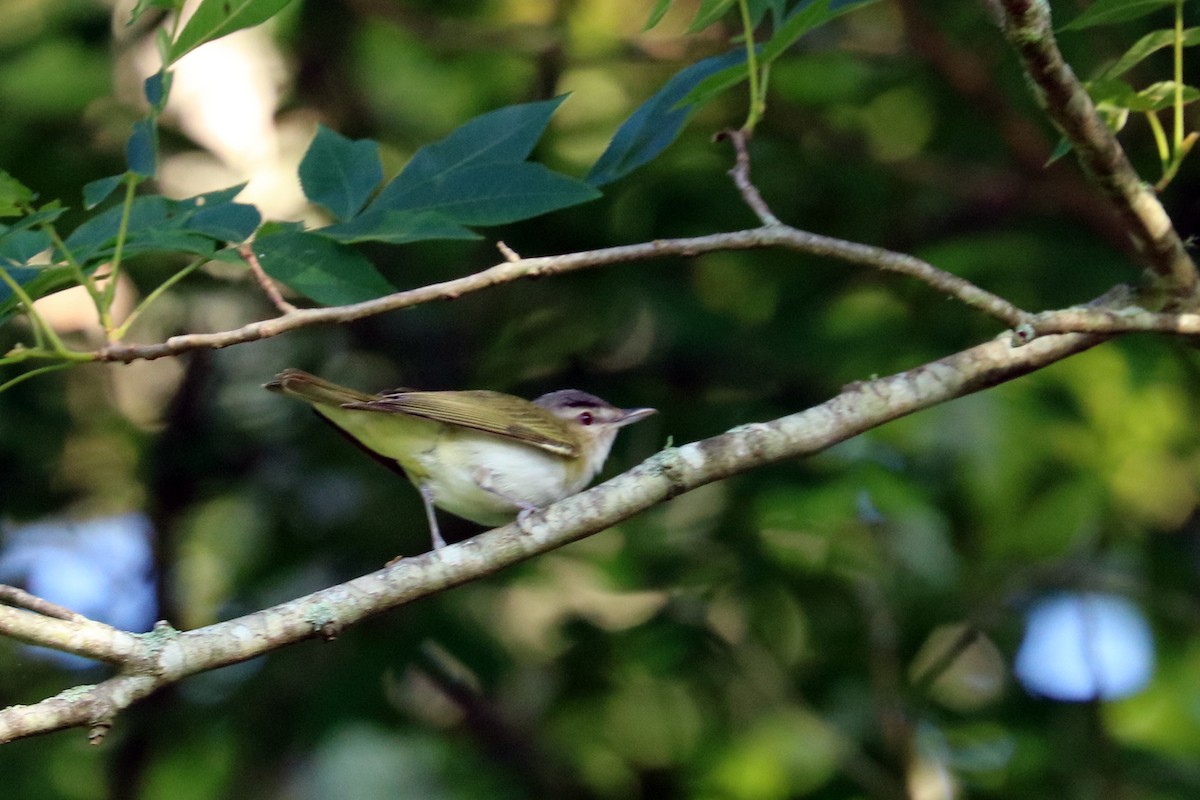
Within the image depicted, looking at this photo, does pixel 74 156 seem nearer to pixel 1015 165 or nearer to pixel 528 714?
pixel 528 714

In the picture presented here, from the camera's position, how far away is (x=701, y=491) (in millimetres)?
5594

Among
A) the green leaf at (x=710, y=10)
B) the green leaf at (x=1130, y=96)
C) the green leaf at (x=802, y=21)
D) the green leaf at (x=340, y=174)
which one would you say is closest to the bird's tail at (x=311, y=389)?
the green leaf at (x=340, y=174)

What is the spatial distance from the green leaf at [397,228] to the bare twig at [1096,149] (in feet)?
3.76

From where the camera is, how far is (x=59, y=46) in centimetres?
523

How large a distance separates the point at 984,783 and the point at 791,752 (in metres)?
0.76

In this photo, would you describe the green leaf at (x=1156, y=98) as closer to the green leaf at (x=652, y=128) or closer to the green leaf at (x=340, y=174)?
the green leaf at (x=652, y=128)

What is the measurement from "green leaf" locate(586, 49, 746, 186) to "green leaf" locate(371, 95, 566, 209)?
0.18m

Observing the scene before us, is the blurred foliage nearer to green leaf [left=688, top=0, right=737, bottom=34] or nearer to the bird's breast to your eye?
the bird's breast

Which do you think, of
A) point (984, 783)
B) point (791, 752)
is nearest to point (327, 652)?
point (791, 752)

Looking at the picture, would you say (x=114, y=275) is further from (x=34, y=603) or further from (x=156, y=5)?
(x=34, y=603)

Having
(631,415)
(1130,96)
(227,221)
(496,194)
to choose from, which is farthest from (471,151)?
(631,415)

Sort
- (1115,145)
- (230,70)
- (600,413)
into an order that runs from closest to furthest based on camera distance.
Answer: (1115,145), (600,413), (230,70)

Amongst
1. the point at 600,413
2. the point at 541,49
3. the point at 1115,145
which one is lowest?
the point at 600,413

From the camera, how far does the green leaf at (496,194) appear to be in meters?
2.59
